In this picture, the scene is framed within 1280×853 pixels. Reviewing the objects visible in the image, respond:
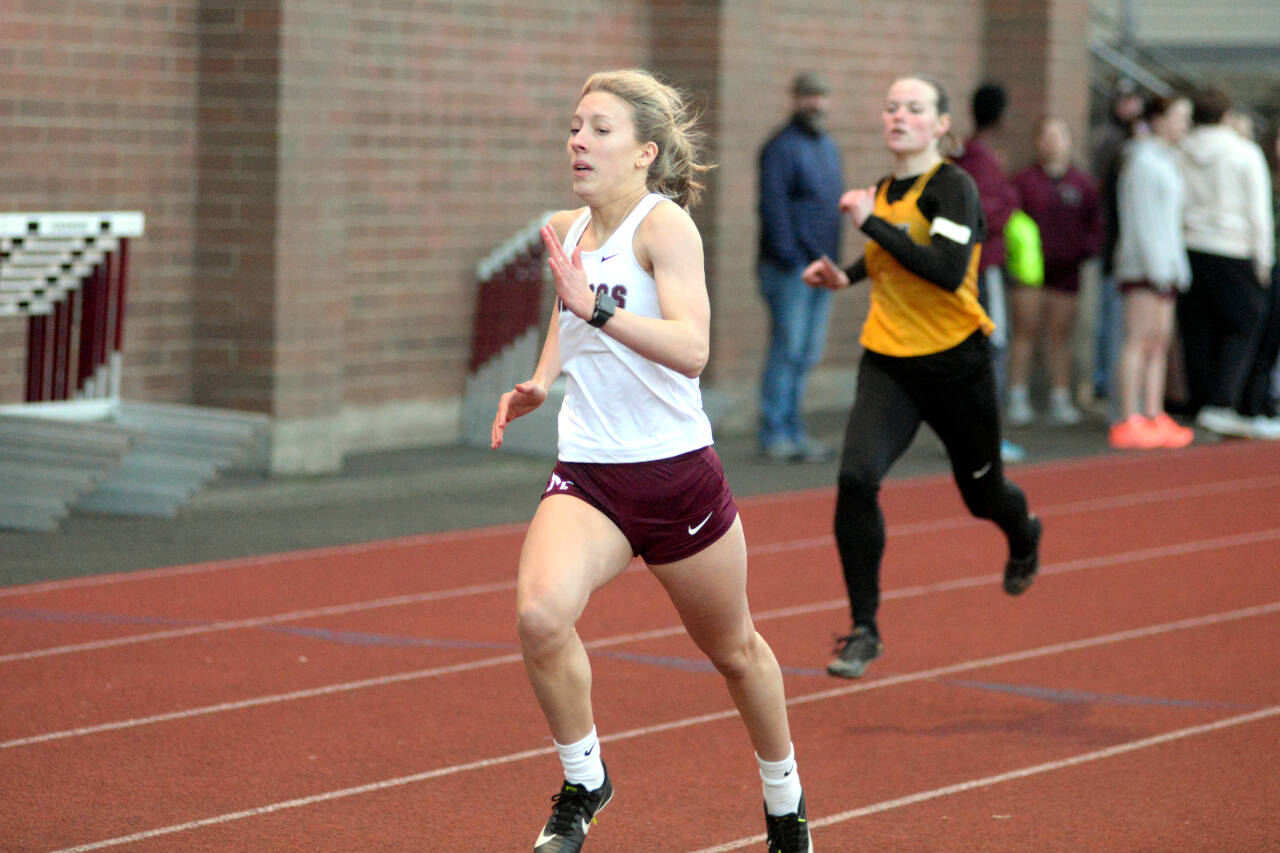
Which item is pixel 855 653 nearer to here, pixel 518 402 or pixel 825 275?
pixel 825 275

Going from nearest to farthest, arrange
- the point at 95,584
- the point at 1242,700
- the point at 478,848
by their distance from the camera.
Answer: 1. the point at 478,848
2. the point at 1242,700
3. the point at 95,584

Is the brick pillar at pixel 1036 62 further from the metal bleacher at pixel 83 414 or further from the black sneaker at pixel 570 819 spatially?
the black sneaker at pixel 570 819

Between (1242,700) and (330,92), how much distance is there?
6581 millimetres

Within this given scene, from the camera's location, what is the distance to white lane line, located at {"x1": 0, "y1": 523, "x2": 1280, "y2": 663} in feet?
23.6

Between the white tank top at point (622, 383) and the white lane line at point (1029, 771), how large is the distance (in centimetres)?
114

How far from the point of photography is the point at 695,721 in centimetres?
631

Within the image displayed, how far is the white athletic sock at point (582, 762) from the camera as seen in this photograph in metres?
4.50

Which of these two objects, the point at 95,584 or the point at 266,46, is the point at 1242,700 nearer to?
the point at 95,584

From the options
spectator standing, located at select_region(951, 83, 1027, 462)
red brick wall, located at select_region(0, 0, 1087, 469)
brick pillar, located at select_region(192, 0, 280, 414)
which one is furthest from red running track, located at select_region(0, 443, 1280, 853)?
spectator standing, located at select_region(951, 83, 1027, 462)

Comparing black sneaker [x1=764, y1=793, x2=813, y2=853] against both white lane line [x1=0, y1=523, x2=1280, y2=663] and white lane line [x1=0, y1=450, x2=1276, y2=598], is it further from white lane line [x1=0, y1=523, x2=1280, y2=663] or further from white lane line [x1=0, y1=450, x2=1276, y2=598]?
white lane line [x1=0, y1=450, x2=1276, y2=598]

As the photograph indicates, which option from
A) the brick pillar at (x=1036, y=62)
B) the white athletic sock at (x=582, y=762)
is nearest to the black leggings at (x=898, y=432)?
the white athletic sock at (x=582, y=762)

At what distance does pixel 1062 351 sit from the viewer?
1482 centimetres

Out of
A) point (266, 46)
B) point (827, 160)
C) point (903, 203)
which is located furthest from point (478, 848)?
point (827, 160)

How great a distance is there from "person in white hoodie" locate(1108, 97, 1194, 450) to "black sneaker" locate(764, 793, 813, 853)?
31.4ft
